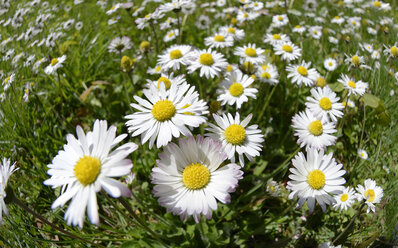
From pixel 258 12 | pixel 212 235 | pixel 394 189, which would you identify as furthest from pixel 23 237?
pixel 258 12

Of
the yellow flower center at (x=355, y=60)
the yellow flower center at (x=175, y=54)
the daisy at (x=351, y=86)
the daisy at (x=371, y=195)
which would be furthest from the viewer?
the yellow flower center at (x=355, y=60)

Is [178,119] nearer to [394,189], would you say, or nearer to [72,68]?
[394,189]

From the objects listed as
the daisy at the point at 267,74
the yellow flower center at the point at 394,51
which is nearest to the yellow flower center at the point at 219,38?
the daisy at the point at 267,74

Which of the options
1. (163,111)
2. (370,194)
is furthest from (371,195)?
(163,111)

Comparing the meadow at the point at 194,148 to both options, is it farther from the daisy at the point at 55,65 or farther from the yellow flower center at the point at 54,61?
the yellow flower center at the point at 54,61

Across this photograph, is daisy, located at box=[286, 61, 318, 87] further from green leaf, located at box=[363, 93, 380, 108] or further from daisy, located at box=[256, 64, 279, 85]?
green leaf, located at box=[363, 93, 380, 108]
